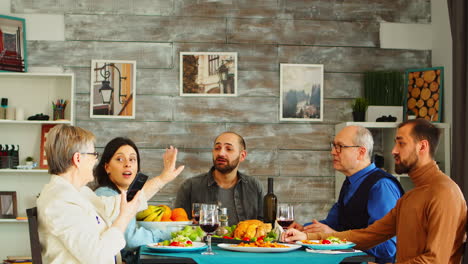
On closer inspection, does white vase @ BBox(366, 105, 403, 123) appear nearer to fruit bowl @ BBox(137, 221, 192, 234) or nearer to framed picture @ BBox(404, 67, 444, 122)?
framed picture @ BBox(404, 67, 444, 122)

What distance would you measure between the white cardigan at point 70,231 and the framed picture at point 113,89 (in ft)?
9.40

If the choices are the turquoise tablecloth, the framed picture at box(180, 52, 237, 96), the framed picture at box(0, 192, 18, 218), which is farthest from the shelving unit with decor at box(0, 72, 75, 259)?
the turquoise tablecloth

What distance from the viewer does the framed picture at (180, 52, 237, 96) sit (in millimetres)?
5402

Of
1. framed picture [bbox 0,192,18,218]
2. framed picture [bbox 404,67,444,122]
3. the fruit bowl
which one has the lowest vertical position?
framed picture [bbox 0,192,18,218]

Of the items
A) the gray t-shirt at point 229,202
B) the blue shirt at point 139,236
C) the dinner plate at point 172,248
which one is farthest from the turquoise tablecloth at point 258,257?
the gray t-shirt at point 229,202

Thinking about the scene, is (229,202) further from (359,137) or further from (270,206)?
(359,137)

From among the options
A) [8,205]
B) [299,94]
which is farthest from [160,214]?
[299,94]

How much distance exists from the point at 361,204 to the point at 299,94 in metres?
2.07

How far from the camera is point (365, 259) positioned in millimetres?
2645

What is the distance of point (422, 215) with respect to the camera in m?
2.81

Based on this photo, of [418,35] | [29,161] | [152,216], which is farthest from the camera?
[418,35]

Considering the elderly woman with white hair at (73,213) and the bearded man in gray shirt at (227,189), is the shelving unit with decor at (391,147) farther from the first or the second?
the elderly woman with white hair at (73,213)

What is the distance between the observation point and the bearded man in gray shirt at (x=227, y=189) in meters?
4.50

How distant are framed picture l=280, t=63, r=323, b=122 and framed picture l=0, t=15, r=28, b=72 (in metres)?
2.29
